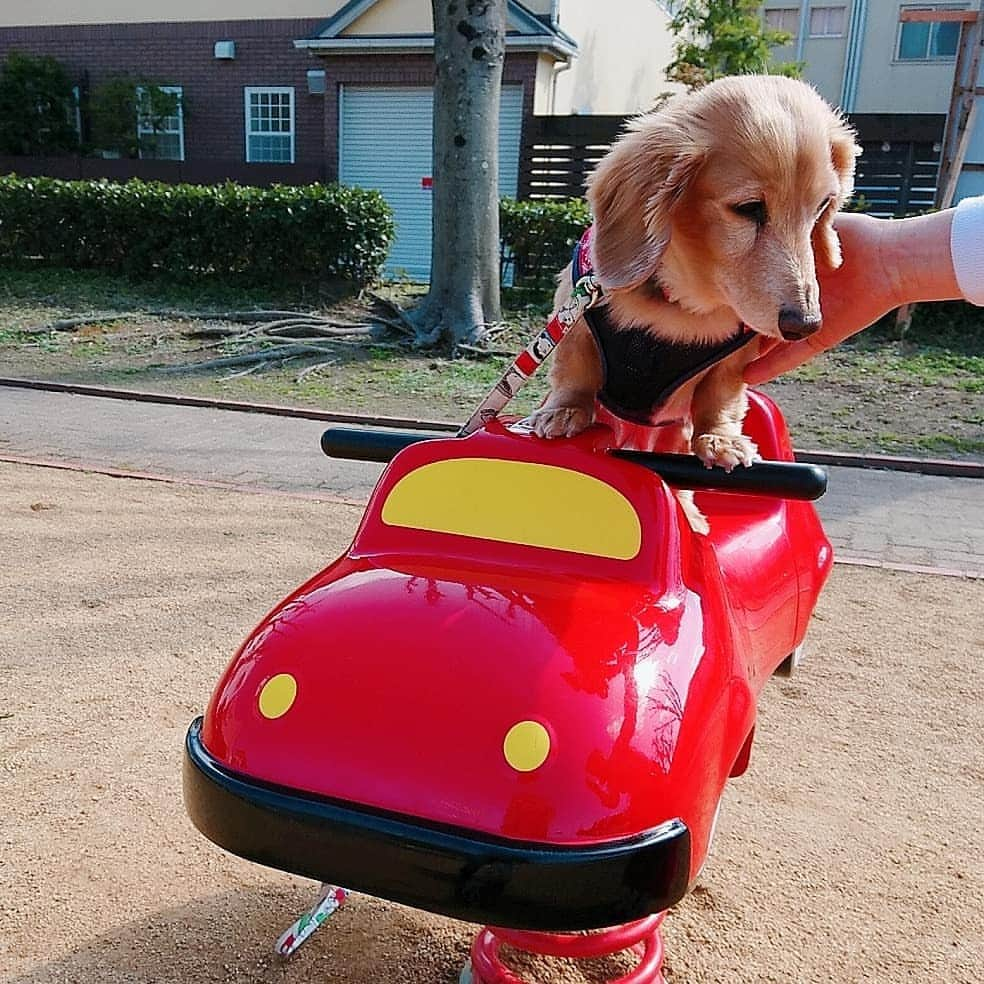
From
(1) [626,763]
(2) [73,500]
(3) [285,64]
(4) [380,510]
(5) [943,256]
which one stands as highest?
(3) [285,64]

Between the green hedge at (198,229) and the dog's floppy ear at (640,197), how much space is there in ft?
33.2

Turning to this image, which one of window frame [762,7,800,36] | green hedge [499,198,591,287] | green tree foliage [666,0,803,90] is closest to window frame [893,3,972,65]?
window frame [762,7,800,36]

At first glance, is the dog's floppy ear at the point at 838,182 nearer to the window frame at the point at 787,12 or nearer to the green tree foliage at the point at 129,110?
the green tree foliage at the point at 129,110

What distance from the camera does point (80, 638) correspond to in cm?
344

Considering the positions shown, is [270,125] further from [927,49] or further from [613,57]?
[927,49]

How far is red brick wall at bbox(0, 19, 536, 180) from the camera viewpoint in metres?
16.3

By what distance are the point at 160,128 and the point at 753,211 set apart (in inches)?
727

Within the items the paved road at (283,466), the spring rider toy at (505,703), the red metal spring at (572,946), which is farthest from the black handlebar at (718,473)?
the paved road at (283,466)

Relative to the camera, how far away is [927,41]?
75.8 feet

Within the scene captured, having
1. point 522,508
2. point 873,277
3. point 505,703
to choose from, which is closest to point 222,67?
point 873,277

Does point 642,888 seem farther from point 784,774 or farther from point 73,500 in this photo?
point 73,500

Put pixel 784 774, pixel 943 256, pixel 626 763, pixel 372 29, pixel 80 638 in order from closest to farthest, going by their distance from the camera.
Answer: pixel 626 763
pixel 943 256
pixel 784 774
pixel 80 638
pixel 372 29

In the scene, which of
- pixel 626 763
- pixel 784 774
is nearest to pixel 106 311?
pixel 784 774

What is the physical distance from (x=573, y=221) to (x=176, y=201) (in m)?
4.88
